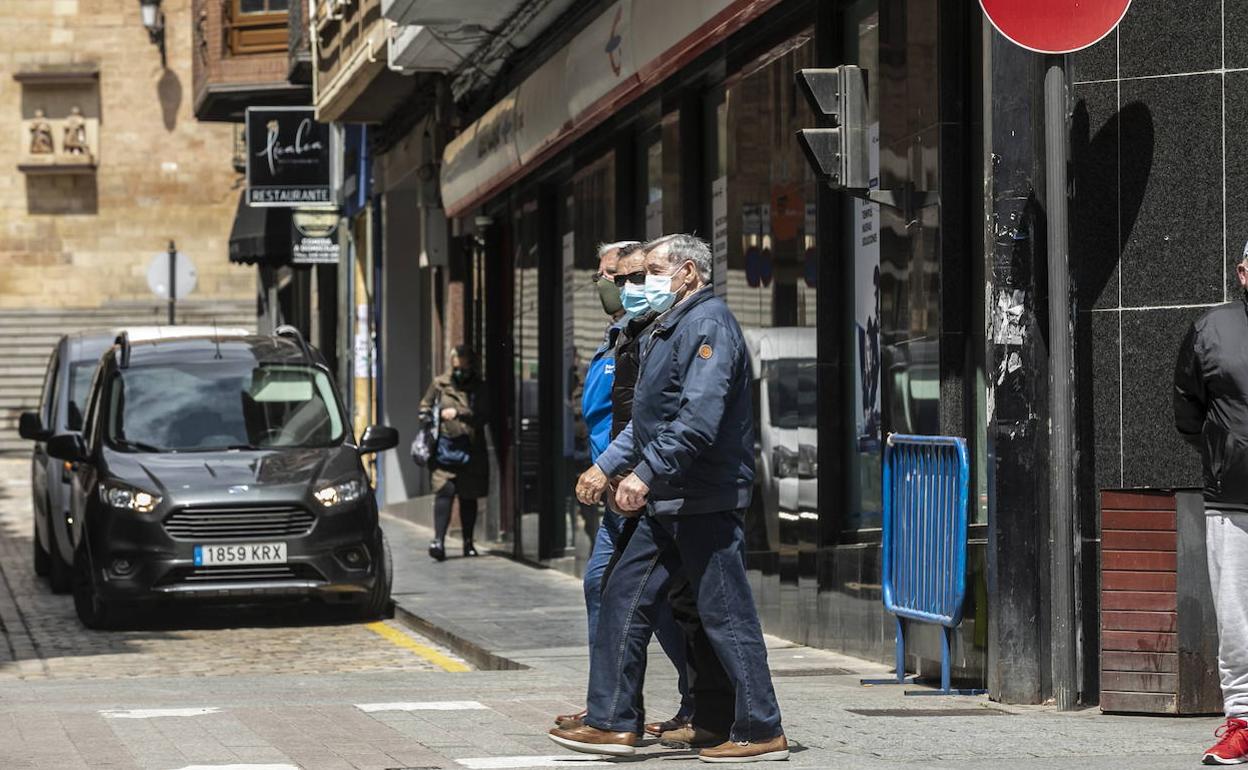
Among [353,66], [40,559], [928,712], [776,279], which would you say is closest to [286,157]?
[353,66]

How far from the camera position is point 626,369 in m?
8.69

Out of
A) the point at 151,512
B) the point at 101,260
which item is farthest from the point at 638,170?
the point at 101,260

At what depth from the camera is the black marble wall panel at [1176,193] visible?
9797 mm

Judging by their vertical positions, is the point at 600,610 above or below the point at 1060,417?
below

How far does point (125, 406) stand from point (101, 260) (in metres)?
45.5

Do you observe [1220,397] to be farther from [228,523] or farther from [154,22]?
[154,22]

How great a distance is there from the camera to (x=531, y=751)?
8.50 metres

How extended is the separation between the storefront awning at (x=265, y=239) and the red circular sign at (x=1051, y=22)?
2738 cm

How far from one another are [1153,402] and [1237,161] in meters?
1.03

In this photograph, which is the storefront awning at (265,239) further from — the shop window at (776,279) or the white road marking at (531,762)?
the white road marking at (531,762)

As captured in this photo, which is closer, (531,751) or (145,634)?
(531,751)

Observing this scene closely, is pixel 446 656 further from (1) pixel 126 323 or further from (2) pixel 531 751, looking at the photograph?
(1) pixel 126 323

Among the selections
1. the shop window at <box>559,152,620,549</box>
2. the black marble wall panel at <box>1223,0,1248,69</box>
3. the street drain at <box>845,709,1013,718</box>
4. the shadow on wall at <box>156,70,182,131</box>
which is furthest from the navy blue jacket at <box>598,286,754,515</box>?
the shadow on wall at <box>156,70,182,131</box>

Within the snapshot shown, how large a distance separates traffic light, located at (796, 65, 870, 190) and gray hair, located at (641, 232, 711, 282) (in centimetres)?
222
